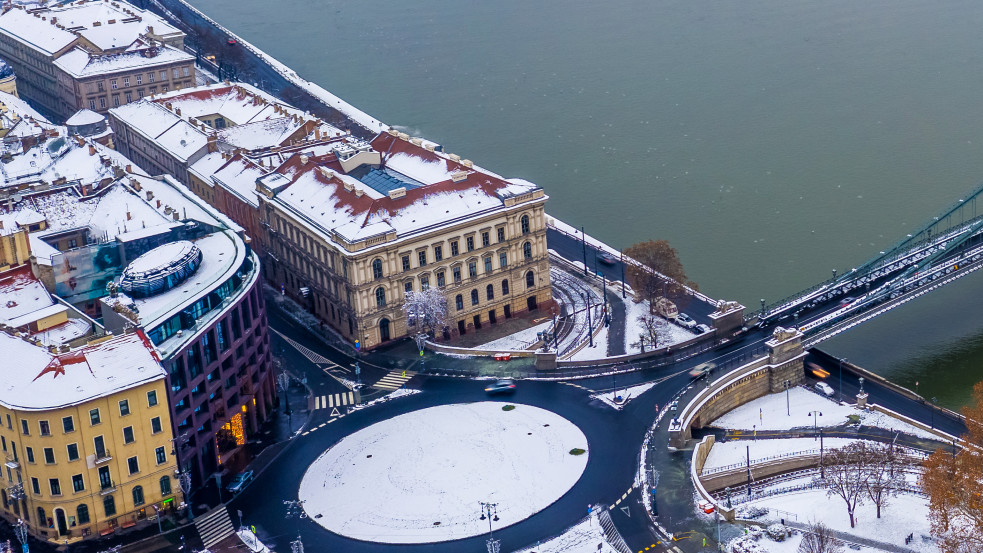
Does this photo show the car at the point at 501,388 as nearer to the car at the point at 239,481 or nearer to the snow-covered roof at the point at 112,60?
the car at the point at 239,481

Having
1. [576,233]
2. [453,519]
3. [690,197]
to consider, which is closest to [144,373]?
[453,519]

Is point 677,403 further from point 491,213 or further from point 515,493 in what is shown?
point 491,213

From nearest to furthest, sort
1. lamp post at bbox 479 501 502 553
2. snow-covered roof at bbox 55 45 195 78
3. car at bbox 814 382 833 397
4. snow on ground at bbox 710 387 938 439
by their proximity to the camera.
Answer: lamp post at bbox 479 501 502 553
snow on ground at bbox 710 387 938 439
car at bbox 814 382 833 397
snow-covered roof at bbox 55 45 195 78

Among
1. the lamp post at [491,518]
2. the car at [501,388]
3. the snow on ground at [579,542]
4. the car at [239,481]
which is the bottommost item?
the snow on ground at [579,542]

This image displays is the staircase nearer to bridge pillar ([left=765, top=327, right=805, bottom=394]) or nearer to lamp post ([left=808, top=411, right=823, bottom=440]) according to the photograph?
lamp post ([left=808, top=411, right=823, bottom=440])

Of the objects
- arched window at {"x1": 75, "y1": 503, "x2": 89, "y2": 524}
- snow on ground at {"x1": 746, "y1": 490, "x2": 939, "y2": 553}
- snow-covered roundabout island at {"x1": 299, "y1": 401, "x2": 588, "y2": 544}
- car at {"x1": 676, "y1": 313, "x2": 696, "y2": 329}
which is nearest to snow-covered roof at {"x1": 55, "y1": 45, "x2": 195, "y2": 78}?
car at {"x1": 676, "y1": 313, "x2": 696, "y2": 329}

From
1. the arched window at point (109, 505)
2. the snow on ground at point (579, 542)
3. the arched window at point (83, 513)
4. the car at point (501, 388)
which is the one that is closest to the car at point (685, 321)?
the car at point (501, 388)

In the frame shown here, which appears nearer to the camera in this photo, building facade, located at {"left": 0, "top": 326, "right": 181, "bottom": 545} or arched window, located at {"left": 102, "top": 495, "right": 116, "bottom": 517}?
building facade, located at {"left": 0, "top": 326, "right": 181, "bottom": 545}
